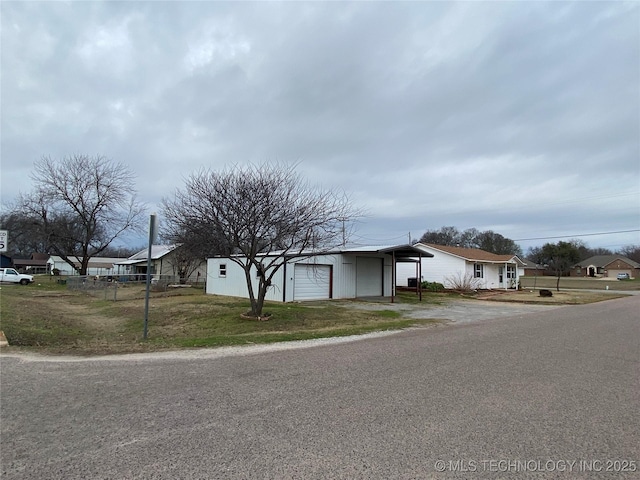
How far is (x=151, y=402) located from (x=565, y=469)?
4.16 metres

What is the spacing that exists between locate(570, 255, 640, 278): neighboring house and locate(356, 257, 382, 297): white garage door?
7855 cm

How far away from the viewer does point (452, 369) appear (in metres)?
6.24

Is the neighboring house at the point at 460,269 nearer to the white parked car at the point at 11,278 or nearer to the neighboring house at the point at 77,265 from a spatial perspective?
the white parked car at the point at 11,278

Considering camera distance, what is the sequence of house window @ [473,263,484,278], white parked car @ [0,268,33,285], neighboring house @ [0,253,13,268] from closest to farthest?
house window @ [473,263,484,278] → white parked car @ [0,268,33,285] → neighboring house @ [0,253,13,268]

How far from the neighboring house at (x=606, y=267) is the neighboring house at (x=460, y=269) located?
203ft

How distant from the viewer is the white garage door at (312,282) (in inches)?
855

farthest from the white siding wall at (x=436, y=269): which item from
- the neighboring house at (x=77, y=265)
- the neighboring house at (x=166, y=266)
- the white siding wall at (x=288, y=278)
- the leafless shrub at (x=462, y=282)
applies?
the neighboring house at (x=77, y=265)

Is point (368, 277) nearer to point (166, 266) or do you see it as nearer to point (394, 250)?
point (394, 250)

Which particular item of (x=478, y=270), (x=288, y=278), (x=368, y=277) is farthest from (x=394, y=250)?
(x=478, y=270)

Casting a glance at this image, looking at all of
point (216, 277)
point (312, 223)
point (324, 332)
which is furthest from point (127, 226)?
point (324, 332)

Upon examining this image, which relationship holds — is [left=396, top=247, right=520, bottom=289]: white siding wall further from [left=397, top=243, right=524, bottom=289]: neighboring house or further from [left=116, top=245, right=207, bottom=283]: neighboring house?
[left=116, top=245, right=207, bottom=283]: neighboring house

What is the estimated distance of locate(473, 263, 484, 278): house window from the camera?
110 feet

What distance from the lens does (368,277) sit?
2528cm

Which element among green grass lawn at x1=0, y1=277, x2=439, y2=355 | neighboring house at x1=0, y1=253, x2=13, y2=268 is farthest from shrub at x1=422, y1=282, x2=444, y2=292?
neighboring house at x1=0, y1=253, x2=13, y2=268
